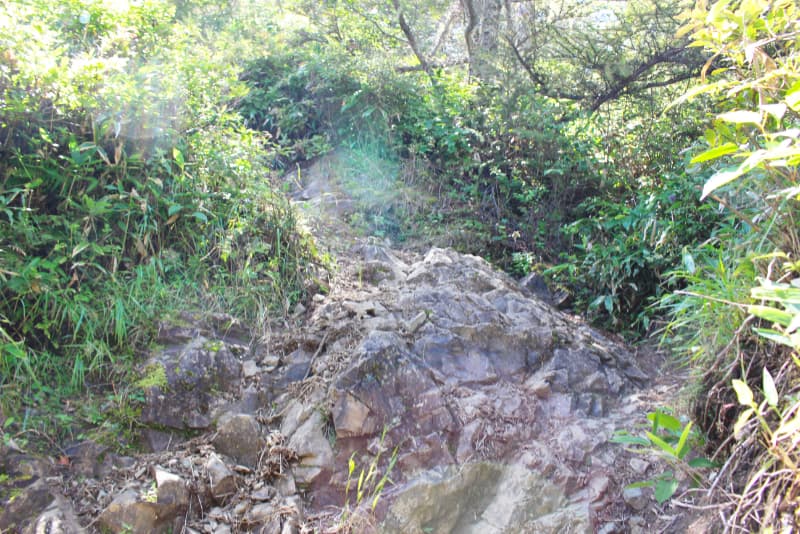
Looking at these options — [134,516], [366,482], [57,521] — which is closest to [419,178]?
[366,482]

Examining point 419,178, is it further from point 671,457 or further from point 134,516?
point 134,516

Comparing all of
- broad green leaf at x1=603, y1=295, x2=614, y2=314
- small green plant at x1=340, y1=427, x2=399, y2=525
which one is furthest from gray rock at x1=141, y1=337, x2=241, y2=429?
broad green leaf at x1=603, y1=295, x2=614, y2=314

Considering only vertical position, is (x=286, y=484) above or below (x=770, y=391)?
below

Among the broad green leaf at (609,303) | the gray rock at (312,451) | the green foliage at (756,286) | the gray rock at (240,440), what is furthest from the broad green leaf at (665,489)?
the broad green leaf at (609,303)

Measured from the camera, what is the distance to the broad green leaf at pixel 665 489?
9.05 ft

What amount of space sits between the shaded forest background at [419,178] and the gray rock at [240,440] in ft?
1.57

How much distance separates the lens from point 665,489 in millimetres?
2779

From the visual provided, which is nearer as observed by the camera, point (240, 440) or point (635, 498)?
point (635, 498)

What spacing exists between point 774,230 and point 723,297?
350 millimetres

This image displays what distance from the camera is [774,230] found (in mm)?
2803

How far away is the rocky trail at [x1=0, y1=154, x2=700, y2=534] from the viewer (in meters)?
3.06

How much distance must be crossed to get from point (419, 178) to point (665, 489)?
389cm

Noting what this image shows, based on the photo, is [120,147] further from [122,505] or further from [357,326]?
[122,505]

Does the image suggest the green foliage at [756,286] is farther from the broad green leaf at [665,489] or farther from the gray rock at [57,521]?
the gray rock at [57,521]
